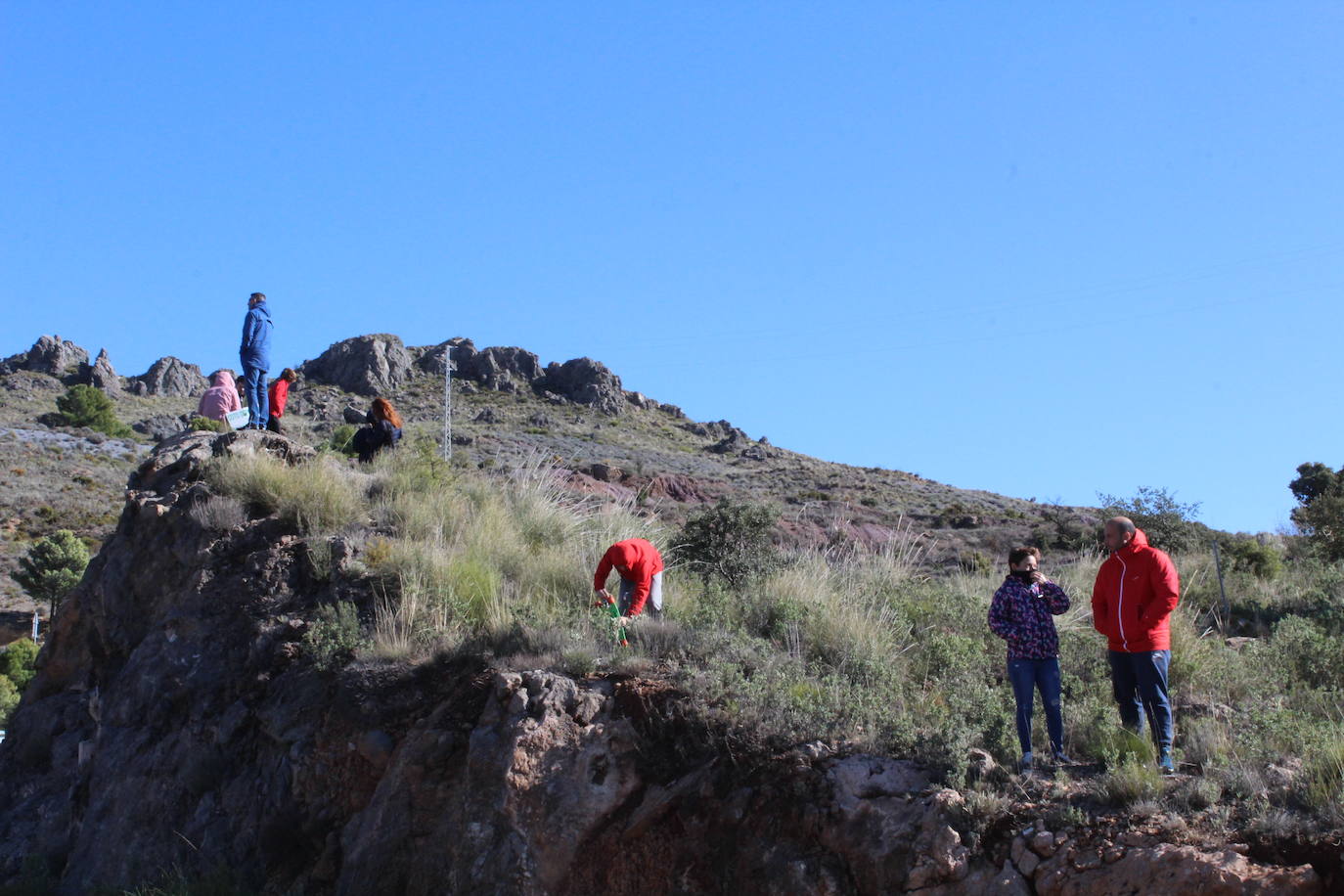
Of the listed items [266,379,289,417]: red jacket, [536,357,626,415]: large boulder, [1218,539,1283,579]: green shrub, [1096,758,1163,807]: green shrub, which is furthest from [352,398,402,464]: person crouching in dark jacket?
[536,357,626,415]: large boulder

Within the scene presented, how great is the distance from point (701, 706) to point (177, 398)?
60.6m

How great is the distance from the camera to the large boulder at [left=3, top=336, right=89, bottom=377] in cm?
6469

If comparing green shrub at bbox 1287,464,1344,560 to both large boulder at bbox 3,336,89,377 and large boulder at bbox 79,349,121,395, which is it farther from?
large boulder at bbox 3,336,89,377

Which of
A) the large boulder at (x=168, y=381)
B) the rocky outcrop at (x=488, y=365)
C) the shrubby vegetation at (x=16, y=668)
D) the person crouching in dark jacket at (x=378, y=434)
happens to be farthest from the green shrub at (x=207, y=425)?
the large boulder at (x=168, y=381)

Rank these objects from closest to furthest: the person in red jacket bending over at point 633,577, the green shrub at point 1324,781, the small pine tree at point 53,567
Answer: the green shrub at point 1324,781 < the person in red jacket bending over at point 633,577 < the small pine tree at point 53,567

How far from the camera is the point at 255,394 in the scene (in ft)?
48.9

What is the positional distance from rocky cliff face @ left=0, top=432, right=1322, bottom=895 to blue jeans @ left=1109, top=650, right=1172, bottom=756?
139cm

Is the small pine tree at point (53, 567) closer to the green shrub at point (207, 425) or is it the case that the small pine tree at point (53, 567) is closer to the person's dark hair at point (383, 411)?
the green shrub at point (207, 425)

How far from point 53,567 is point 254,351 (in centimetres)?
2134

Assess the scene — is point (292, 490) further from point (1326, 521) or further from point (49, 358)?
point (49, 358)

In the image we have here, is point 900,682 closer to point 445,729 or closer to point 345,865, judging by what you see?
point 445,729

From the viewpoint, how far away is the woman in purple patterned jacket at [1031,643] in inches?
289

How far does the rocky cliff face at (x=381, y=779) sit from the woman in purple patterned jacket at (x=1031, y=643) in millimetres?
1033

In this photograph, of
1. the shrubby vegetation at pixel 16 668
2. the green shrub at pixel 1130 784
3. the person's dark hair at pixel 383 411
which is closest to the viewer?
the green shrub at pixel 1130 784
